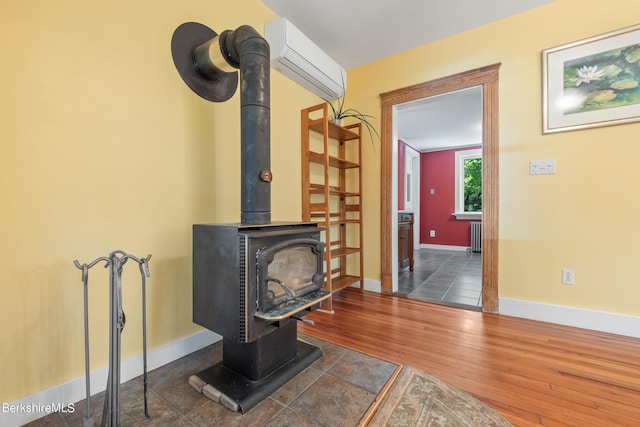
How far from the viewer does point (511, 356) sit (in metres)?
1.63

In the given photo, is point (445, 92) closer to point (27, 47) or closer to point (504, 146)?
point (504, 146)

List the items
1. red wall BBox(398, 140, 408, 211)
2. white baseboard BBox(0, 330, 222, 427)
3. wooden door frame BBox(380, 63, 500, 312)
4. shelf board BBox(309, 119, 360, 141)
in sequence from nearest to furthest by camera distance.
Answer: white baseboard BBox(0, 330, 222, 427) < wooden door frame BBox(380, 63, 500, 312) < shelf board BBox(309, 119, 360, 141) < red wall BBox(398, 140, 408, 211)

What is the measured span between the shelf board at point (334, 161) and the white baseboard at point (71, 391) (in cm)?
177

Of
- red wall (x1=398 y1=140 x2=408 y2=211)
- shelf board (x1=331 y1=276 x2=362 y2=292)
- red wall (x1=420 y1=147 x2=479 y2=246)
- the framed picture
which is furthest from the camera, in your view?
red wall (x1=420 y1=147 x2=479 y2=246)

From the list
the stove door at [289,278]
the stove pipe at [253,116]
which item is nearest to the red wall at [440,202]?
the stove door at [289,278]

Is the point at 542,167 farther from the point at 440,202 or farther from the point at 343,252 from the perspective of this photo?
the point at 440,202

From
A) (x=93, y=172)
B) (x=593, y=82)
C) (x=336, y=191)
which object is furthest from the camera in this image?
(x=336, y=191)

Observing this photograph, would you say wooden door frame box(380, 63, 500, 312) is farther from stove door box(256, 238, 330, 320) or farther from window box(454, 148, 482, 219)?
window box(454, 148, 482, 219)

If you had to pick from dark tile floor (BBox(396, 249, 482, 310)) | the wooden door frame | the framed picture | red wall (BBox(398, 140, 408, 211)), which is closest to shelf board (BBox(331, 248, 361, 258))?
dark tile floor (BBox(396, 249, 482, 310))

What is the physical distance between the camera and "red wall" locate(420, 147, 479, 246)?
625cm

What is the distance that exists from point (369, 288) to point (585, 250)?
1.86 meters

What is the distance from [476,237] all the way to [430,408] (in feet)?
18.3

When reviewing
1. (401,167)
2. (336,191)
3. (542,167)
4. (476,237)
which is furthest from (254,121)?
(476,237)

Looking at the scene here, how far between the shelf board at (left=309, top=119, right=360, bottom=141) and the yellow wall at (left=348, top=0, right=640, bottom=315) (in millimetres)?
1030
